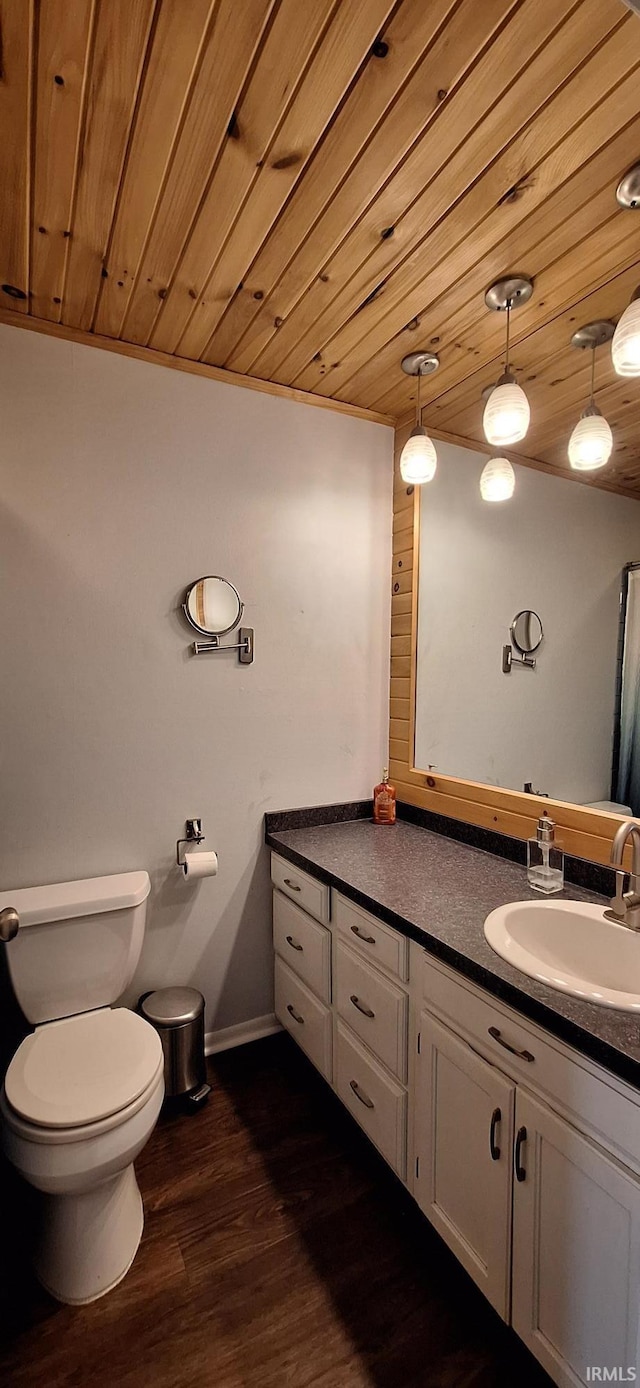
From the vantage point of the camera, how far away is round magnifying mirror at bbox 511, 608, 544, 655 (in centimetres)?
177

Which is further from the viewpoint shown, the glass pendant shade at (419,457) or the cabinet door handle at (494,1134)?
the glass pendant shade at (419,457)

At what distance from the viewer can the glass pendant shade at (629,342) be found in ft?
3.86

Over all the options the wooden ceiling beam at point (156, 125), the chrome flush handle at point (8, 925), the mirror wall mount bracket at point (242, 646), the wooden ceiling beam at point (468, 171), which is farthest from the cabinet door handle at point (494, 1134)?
the wooden ceiling beam at point (156, 125)

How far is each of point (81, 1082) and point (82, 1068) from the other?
48 mm

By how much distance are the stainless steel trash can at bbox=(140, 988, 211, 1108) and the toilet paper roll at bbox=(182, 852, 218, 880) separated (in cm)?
40

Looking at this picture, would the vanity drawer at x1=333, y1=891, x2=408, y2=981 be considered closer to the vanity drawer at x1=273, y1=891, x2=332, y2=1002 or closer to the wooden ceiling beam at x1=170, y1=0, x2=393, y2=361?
the vanity drawer at x1=273, y1=891, x2=332, y2=1002

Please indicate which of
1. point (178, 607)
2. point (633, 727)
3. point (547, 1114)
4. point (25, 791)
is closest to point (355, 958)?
point (547, 1114)

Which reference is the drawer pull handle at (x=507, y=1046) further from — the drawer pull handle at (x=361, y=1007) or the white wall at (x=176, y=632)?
the white wall at (x=176, y=632)

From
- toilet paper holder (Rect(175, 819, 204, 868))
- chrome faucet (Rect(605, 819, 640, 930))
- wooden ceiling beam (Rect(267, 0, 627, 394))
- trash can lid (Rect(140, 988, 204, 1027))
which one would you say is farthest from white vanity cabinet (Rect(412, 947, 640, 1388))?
wooden ceiling beam (Rect(267, 0, 627, 394))

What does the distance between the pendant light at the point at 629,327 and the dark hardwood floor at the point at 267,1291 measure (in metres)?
2.06

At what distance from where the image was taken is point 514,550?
186 cm

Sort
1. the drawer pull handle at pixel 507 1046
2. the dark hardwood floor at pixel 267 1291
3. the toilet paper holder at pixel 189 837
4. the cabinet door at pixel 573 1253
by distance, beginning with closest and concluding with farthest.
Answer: the cabinet door at pixel 573 1253
the drawer pull handle at pixel 507 1046
the dark hardwood floor at pixel 267 1291
the toilet paper holder at pixel 189 837

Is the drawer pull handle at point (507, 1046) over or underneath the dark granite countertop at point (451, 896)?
underneath

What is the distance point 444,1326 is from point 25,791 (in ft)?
5.33
